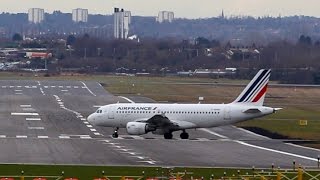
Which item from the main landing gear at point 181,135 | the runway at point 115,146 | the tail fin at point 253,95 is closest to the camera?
the runway at point 115,146

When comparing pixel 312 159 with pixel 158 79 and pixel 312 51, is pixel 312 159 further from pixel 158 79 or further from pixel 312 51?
pixel 158 79

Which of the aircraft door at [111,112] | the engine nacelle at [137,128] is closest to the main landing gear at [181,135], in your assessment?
the engine nacelle at [137,128]

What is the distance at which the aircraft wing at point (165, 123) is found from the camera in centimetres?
7012

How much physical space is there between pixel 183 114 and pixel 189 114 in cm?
38

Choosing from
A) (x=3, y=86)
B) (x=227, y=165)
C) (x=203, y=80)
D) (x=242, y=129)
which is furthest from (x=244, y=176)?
(x=203, y=80)

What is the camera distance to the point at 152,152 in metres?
61.3

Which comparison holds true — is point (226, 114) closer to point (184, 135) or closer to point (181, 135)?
point (184, 135)

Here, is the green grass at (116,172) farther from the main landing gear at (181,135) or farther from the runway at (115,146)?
the main landing gear at (181,135)

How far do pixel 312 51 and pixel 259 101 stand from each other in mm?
72455

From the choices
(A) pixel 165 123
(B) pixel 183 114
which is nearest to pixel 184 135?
(B) pixel 183 114

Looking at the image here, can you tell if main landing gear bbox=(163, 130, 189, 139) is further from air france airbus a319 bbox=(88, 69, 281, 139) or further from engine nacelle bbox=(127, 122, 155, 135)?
engine nacelle bbox=(127, 122, 155, 135)

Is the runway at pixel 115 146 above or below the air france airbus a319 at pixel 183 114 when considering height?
below

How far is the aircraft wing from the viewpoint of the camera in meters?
70.1

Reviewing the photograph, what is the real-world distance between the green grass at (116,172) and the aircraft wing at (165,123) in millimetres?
17203
